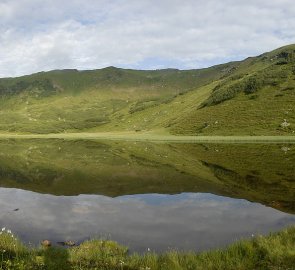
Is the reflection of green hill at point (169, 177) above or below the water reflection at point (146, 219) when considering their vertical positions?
below

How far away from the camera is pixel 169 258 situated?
55.0ft

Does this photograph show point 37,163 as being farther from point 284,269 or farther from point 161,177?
point 284,269

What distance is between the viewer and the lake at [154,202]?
24.0 meters

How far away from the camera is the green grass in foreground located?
51.5ft

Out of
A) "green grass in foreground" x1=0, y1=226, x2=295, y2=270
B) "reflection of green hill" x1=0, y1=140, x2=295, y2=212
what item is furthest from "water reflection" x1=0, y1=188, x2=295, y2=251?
"green grass in foreground" x1=0, y1=226, x2=295, y2=270

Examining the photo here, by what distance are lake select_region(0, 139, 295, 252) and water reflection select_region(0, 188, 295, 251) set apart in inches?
2.4

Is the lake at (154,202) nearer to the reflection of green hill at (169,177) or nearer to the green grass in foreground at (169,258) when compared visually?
the reflection of green hill at (169,177)

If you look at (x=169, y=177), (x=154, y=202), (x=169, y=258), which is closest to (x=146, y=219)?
(x=154, y=202)

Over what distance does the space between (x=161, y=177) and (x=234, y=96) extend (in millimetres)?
131547

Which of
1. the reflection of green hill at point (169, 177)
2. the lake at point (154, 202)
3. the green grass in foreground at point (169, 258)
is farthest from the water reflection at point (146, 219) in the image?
the green grass in foreground at point (169, 258)

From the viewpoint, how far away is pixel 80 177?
52.2m

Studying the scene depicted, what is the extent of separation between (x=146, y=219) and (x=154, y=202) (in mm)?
6753

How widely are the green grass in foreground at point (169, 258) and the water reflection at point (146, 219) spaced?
11.5ft

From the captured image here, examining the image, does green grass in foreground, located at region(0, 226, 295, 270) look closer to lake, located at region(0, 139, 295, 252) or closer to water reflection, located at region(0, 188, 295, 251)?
lake, located at region(0, 139, 295, 252)
